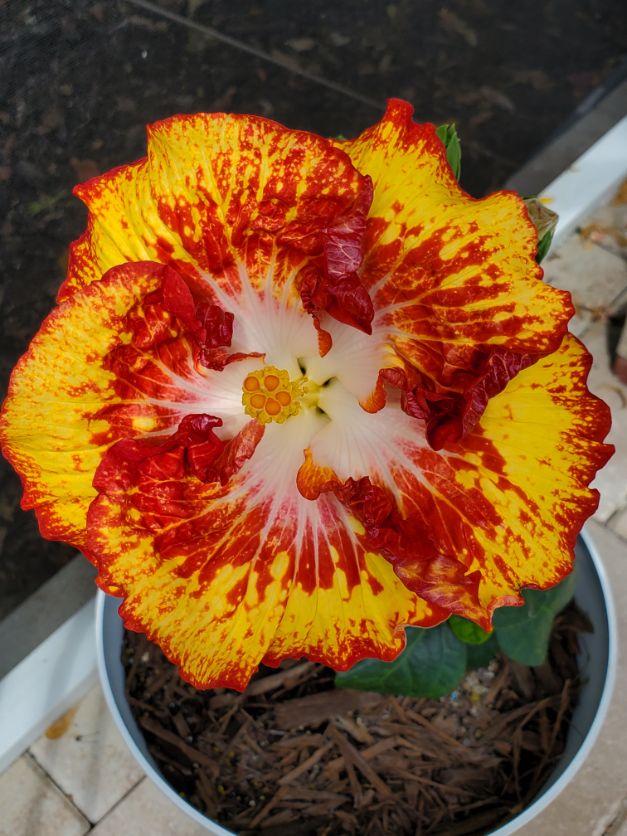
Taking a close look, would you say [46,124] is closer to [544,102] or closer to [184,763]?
[184,763]

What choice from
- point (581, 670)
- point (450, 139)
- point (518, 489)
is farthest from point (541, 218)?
point (581, 670)

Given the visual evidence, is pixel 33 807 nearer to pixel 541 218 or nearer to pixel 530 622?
pixel 530 622

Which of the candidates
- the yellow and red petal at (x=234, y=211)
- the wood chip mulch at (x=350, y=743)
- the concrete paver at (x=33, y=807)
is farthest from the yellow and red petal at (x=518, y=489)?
the concrete paver at (x=33, y=807)

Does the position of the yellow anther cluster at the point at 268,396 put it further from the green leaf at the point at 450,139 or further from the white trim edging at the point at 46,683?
the white trim edging at the point at 46,683

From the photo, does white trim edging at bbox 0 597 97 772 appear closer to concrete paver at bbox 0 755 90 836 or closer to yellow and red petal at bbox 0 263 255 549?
→ concrete paver at bbox 0 755 90 836

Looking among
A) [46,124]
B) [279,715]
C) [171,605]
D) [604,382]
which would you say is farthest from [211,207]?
[604,382]
